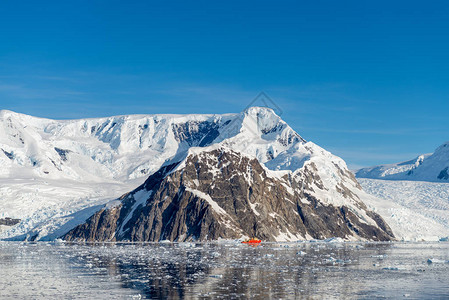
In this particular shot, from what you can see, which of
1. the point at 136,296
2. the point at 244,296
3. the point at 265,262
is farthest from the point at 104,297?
the point at 265,262

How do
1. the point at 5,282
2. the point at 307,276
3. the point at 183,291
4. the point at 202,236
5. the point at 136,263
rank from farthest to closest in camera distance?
the point at 202,236 → the point at 136,263 → the point at 307,276 → the point at 5,282 → the point at 183,291

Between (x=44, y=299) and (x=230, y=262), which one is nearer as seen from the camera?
(x=44, y=299)

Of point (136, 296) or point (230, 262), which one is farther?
point (230, 262)

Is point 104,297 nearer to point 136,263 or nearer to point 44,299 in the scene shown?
point 44,299

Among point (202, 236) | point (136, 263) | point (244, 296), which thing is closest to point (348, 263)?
point (136, 263)

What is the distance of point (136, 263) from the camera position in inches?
3802

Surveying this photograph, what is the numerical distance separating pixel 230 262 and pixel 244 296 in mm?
39886

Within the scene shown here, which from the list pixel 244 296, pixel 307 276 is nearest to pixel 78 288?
pixel 244 296

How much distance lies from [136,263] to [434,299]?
54155mm

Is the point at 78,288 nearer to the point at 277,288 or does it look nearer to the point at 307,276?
the point at 277,288

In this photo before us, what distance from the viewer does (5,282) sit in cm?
7031

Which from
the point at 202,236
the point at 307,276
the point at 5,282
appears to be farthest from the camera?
the point at 202,236

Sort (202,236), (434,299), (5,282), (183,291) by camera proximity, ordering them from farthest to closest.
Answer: (202,236) → (5,282) → (183,291) → (434,299)

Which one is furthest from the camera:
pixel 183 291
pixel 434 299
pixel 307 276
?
pixel 307 276
